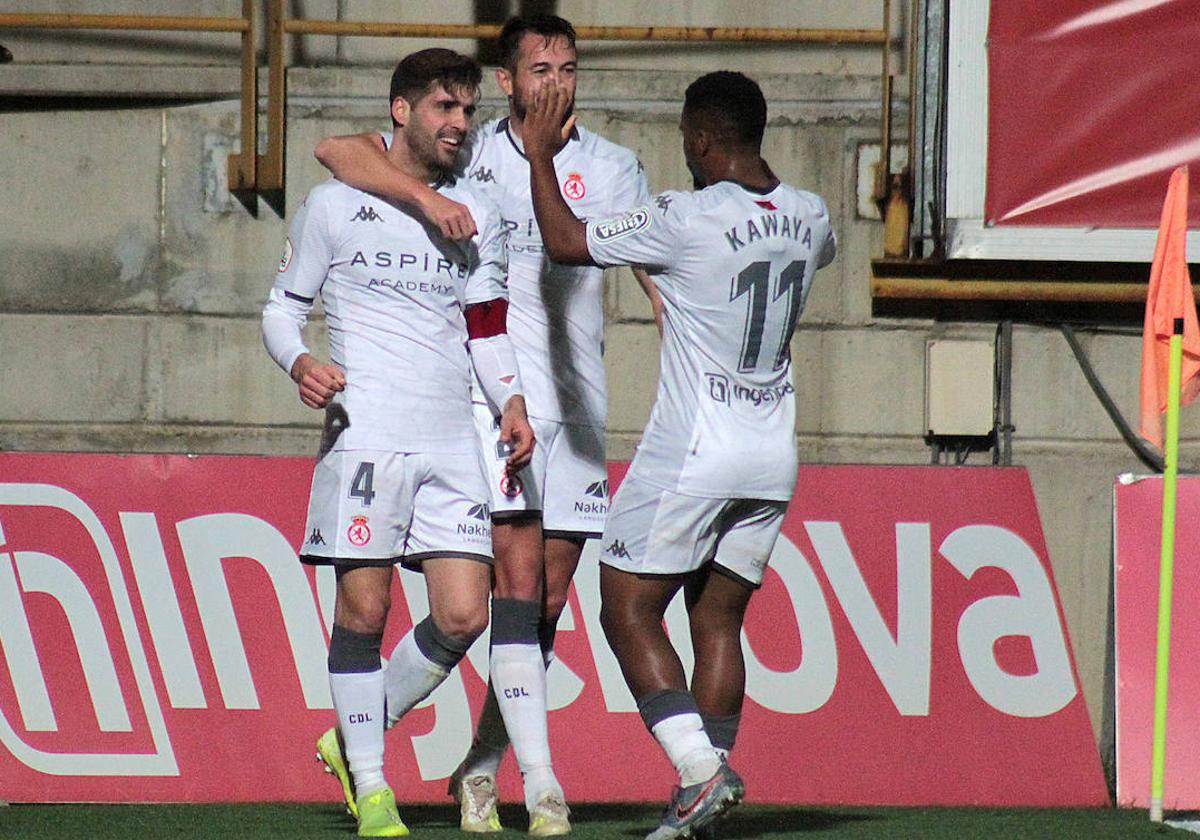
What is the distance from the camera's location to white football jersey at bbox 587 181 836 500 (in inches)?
184

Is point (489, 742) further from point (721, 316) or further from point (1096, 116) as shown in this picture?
point (1096, 116)

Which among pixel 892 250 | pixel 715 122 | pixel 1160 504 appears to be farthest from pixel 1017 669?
pixel 715 122

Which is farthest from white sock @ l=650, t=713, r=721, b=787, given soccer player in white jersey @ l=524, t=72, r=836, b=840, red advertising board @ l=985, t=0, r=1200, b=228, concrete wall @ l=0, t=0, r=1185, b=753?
red advertising board @ l=985, t=0, r=1200, b=228

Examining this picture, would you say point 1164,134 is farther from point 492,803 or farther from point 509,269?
point 492,803

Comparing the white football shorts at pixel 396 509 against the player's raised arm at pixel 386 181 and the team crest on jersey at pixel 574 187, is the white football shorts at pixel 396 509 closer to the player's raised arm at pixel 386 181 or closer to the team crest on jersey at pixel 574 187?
the player's raised arm at pixel 386 181

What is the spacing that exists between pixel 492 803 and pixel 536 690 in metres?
0.38

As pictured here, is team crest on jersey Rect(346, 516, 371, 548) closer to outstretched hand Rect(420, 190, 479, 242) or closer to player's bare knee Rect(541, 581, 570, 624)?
player's bare knee Rect(541, 581, 570, 624)

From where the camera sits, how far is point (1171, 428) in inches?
241

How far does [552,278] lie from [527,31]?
699mm

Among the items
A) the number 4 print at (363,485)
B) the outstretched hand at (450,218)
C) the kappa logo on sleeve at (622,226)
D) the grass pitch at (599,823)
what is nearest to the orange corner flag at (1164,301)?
the grass pitch at (599,823)

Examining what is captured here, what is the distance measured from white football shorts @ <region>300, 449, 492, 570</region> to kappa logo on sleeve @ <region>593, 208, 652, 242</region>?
0.79m

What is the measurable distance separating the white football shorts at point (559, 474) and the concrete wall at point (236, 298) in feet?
8.04

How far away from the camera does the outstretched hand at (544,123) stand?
4.77 m

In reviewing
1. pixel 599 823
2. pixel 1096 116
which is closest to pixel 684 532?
pixel 599 823
